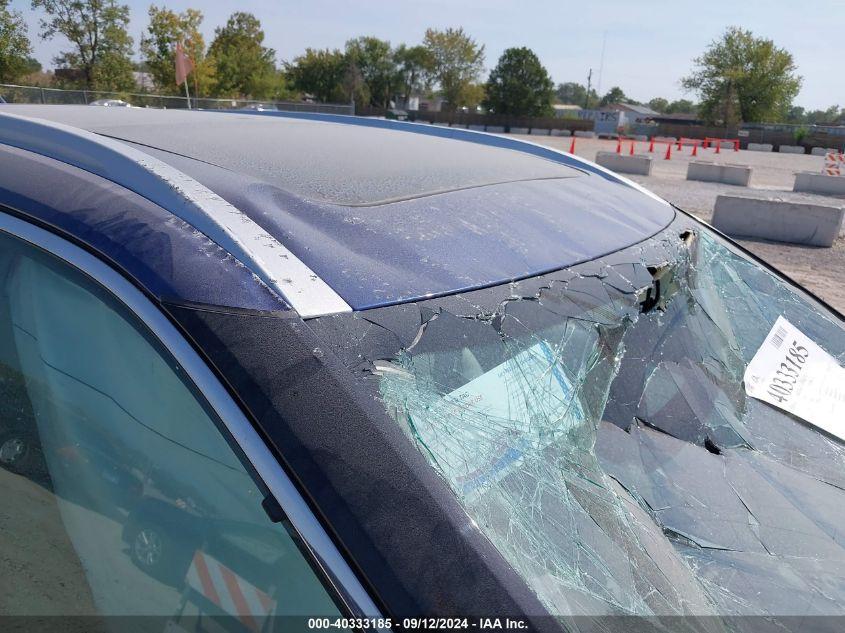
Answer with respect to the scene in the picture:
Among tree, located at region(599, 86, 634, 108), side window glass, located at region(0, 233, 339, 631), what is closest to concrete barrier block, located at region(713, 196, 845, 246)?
side window glass, located at region(0, 233, 339, 631)

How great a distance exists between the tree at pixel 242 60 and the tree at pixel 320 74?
922 inches

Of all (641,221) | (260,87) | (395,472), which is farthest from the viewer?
(260,87)

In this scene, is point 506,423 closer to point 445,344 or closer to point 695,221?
point 445,344

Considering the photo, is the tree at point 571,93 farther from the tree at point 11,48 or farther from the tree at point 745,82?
the tree at point 11,48

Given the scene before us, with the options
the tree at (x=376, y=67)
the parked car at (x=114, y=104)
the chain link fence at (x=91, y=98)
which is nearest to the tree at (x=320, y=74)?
the tree at (x=376, y=67)

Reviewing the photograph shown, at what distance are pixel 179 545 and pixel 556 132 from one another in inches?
2390

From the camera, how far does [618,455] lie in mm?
1539

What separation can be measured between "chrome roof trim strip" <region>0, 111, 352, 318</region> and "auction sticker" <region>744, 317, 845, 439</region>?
1.48 meters

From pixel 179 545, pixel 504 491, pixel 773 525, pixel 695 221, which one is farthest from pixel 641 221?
pixel 179 545

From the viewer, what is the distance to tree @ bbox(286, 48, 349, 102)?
256ft

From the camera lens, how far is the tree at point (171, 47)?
36625 millimetres

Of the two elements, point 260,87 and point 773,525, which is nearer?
point 773,525

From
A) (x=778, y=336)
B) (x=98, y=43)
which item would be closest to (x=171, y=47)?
(x=98, y=43)

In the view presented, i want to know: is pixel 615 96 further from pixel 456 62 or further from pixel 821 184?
pixel 821 184
